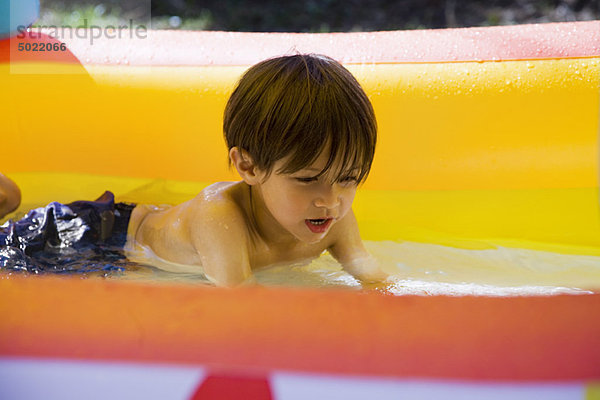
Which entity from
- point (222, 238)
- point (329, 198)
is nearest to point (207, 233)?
point (222, 238)

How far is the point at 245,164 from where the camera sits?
145 centimetres

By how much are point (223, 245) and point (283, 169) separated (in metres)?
0.22

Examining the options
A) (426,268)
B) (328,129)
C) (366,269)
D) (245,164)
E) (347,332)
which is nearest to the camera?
(347,332)

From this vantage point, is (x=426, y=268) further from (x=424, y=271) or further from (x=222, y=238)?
(x=222, y=238)

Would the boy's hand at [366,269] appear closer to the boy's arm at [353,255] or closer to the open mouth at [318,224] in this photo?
the boy's arm at [353,255]

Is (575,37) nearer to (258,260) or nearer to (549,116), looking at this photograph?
(549,116)

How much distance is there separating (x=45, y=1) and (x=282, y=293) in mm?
4136

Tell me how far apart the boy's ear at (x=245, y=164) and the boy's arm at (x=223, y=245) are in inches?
3.4

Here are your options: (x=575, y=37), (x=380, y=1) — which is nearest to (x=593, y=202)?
(x=575, y=37)

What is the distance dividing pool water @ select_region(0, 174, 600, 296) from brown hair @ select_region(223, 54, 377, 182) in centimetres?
36

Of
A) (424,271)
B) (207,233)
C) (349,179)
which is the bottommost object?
(424,271)

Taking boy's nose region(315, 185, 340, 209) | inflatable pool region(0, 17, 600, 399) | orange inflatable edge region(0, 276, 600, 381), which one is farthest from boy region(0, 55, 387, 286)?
orange inflatable edge region(0, 276, 600, 381)

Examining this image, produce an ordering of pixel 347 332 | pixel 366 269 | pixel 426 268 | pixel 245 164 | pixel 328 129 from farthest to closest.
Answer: pixel 426 268 < pixel 366 269 < pixel 245 164 < pixel 328 129 < pixel 347 332

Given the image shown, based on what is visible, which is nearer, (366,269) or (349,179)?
(349,179)
